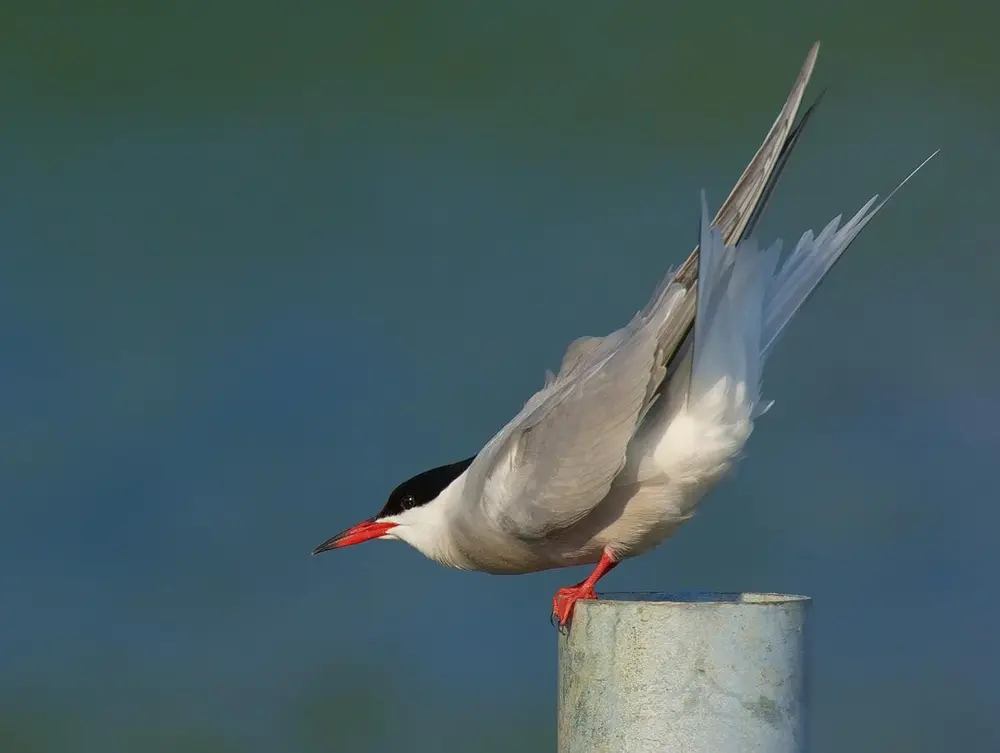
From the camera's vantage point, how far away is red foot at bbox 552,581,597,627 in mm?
2236

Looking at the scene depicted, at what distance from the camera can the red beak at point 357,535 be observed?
9.78ft

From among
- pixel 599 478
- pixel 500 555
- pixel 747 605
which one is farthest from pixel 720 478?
pixel 747 605

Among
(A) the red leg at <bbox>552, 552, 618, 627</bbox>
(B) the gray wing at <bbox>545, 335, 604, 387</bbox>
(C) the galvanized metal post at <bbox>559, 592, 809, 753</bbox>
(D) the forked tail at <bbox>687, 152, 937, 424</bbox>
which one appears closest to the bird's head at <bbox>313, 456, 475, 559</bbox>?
(B) the gray wing at <bbox>545, 335, 604, 387</bbox>

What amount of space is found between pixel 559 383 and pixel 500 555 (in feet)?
1.21

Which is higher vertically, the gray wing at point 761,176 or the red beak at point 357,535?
the gray wing at point 761,176

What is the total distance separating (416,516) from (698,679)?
1157 mm

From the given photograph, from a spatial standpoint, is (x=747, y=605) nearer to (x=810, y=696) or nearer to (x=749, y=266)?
(x=810, y=696)

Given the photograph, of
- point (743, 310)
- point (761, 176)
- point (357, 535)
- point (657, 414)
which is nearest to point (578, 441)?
point (657, 414)

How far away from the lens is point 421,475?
9.53ft

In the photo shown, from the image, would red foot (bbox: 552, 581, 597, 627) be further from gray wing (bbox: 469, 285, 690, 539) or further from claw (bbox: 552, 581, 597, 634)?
gray wing (bbox: 469, 285, 690, 539)

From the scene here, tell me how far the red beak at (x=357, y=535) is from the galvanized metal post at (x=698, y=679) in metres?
1.17

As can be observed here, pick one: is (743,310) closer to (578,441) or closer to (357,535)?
(578,441)

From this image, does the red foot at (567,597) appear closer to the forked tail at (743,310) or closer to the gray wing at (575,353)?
the forked tail at (743,310)

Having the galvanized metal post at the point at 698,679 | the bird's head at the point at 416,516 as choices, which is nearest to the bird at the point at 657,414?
the bird's head at the point at 416,516
